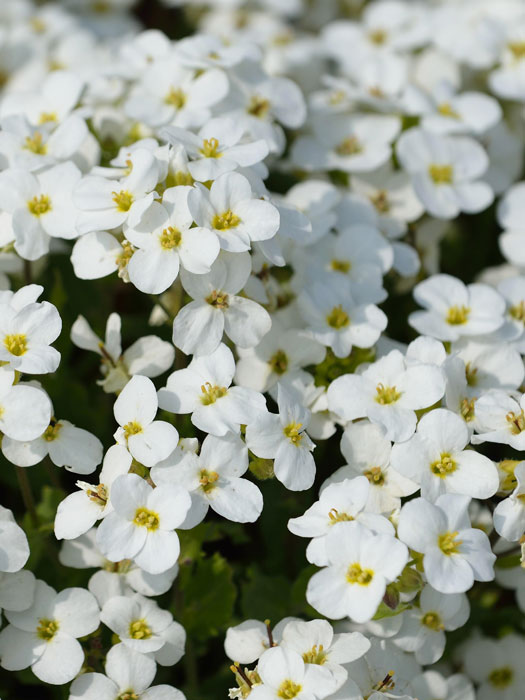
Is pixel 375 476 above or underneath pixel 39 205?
underneath

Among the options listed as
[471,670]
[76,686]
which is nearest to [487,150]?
[471,670]

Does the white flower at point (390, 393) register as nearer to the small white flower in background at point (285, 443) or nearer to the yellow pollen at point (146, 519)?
the small white flower in background at point (285, 443)

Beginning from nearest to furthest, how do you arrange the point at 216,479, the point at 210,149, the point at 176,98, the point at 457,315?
the point at 216,479
the point at 210,149
the point at 457,315
the point at 176,98

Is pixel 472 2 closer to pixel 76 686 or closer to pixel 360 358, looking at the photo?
pixel 360 358

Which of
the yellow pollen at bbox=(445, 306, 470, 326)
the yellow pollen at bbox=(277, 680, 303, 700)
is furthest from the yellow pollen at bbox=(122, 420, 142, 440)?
the yellow pollen at bbox=(445, 306, 470, 326)

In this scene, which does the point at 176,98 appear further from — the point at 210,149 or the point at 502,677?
the point at 502,677

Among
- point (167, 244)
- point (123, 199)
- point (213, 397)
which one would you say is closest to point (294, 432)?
point (213, 397)

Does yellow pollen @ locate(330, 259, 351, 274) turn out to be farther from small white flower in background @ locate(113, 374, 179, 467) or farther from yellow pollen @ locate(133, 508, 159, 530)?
yellow pollen @ locate(133, 508, 159, 530)
